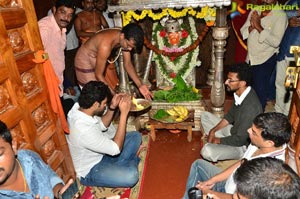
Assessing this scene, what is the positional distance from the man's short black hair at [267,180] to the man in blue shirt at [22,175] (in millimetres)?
1437

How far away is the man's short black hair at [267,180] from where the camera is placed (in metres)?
1.48

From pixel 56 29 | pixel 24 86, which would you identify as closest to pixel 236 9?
pixel 56 29

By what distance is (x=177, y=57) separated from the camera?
212 inches

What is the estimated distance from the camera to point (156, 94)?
5.00 meters

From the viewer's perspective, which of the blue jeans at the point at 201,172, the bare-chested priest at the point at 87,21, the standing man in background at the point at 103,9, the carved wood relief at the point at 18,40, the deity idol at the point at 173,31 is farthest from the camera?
the standing man in background at the point at 103,9

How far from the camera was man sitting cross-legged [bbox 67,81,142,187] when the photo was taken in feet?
9.48

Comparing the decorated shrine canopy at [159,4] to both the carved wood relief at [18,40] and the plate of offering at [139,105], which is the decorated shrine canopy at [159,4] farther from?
the carved wood relief at [18,40]

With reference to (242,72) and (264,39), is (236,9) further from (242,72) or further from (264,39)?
(242,72)

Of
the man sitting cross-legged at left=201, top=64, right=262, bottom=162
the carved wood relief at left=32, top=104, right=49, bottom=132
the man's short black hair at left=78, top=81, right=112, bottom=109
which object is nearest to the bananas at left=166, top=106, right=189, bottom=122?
the man sitting cross-legged at left=201, top=64, right=262, bottom=162

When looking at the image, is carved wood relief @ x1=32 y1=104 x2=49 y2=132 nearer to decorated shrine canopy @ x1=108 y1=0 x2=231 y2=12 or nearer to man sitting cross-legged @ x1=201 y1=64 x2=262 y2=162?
man sitting cross-legged @ x1=201 y1=64 x2=262 y2=162

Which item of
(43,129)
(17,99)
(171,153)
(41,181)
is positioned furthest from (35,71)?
(171,153)

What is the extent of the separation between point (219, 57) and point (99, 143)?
8.22 feet

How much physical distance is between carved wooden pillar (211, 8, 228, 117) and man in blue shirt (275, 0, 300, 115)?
1009mm

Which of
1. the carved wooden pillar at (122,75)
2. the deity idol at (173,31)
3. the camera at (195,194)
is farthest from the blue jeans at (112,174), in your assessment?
the deity idol at (173,31)
